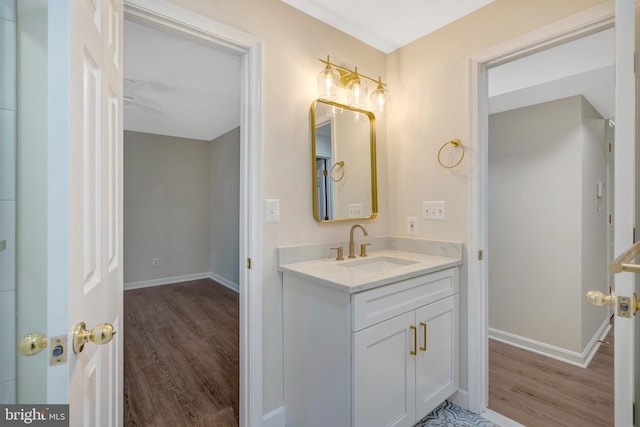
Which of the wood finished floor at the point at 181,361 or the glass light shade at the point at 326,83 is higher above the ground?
the glass light shade at the point at 326,83

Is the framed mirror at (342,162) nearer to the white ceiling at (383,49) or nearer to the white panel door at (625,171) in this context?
the white ceiling at (383,49)

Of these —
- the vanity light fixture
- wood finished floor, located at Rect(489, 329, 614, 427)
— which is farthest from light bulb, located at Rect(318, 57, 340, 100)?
wood finished floor, located at Rect(489, 329, 614, 427)

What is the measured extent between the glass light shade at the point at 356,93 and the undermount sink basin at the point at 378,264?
103 cm

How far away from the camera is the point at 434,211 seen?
203 cm

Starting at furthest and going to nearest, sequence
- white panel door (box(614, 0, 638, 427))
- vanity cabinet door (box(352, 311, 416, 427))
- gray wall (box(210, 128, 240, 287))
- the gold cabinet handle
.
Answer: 1. gray wall (box(210, 128, 240, 287))
2. the gold cabinet handle
3. vanity cabinet door (box(352, 311, 416, 427))
4. white panel door (box(614, 0, 638, 427))

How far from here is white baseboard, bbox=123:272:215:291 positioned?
4637 mm

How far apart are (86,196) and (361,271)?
45.5 inches

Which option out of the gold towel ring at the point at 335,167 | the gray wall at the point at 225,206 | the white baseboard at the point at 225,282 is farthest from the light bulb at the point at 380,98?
the white baseboard at the point at 225,282

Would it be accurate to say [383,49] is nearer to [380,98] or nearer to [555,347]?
[380,98]

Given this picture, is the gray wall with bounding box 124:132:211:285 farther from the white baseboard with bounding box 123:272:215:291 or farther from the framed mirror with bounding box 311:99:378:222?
the framed mirror with bounding box 311:99:378:222

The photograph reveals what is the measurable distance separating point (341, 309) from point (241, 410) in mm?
871

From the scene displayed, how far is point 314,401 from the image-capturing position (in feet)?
4.76

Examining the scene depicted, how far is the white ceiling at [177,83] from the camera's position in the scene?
2.20 meters

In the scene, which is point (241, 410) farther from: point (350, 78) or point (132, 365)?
point (350, 78)
